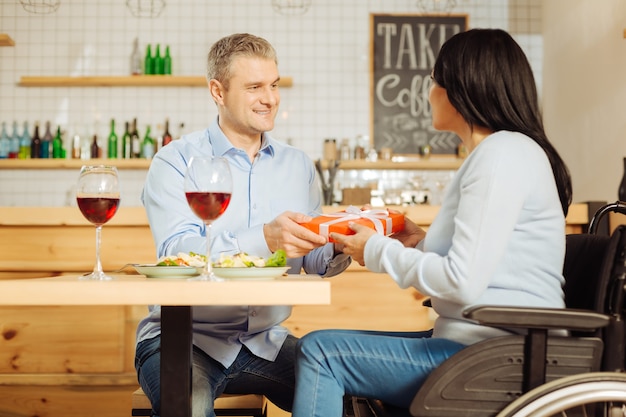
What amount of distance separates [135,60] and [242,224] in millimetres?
3538

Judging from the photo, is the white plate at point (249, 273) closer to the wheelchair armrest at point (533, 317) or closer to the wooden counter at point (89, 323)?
the wheelchair armrest at point (533, 317)

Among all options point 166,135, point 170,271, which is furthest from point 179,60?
point 170,271

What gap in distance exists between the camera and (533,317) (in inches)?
50.9

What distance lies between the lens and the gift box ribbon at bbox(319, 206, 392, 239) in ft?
5.32

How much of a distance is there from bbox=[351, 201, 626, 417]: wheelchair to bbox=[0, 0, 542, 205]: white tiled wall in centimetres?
405

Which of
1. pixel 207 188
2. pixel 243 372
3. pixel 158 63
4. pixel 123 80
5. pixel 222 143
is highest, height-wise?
pixel 158 63

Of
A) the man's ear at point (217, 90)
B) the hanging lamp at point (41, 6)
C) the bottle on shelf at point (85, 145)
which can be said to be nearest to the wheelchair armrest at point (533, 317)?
the man's ear at point (217, 90)

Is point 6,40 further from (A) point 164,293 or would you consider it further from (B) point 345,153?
(A) point 164,293

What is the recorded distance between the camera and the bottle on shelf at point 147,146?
5191 millimetres

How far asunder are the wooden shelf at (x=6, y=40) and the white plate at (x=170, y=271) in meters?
4.04

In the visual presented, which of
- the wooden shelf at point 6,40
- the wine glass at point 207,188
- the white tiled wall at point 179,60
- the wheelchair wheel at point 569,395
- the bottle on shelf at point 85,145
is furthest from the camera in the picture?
the white tiled wall at point 179,60

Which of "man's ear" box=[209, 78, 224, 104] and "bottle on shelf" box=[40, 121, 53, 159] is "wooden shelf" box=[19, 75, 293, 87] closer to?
"bottle on shelf" box=[40, 121, 53, 159]

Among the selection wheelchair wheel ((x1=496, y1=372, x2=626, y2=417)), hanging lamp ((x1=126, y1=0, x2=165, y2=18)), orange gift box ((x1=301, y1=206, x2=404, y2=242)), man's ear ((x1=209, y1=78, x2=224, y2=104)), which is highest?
hanging lamp ((x1=126, y1=0, x2=165, y2=18))

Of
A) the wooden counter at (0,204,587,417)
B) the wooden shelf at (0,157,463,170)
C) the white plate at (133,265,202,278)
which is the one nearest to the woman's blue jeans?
the white plate at (133,265,202,278)
